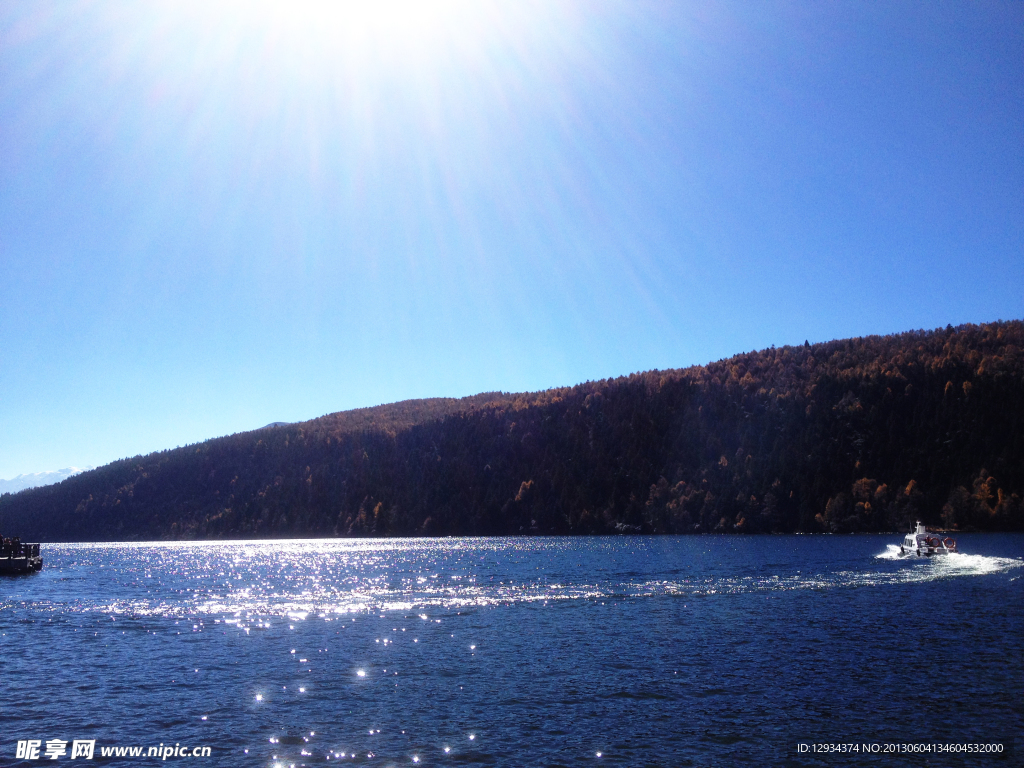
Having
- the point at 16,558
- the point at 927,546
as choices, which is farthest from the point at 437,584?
the point at 927,546

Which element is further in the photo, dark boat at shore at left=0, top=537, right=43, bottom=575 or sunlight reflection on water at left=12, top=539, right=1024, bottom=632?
dark boat at shore at left=0, top=537, right=43, bottom=575

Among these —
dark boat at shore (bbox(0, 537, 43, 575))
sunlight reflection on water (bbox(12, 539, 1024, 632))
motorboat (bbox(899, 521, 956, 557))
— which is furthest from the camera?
dark boat at shore (bbox(0, 537, 43, 575))

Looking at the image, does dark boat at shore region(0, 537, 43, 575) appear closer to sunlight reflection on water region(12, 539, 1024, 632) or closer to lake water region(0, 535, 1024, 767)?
sunlight reflection on water region(12, 539, 1024, 632)

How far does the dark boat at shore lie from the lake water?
163ft

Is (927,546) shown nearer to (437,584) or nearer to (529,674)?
(437,584)

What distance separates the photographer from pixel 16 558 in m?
118

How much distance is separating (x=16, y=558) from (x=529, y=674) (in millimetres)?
116036

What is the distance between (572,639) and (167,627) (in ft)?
105

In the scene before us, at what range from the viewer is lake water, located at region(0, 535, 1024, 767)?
26094mm

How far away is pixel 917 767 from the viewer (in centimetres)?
2334

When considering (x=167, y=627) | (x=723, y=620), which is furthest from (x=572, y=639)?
(x=167, y=627)

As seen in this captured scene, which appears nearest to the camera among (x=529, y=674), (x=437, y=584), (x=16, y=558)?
(x=529, y=674)

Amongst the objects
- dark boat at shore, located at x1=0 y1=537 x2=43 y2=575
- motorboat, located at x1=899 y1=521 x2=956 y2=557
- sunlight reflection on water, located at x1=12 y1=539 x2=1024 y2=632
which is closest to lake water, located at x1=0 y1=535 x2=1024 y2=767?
sunlight reflection on water, located at x1=12 y1=539 x2=1024 y2=632

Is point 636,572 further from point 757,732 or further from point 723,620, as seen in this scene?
point 757,732
